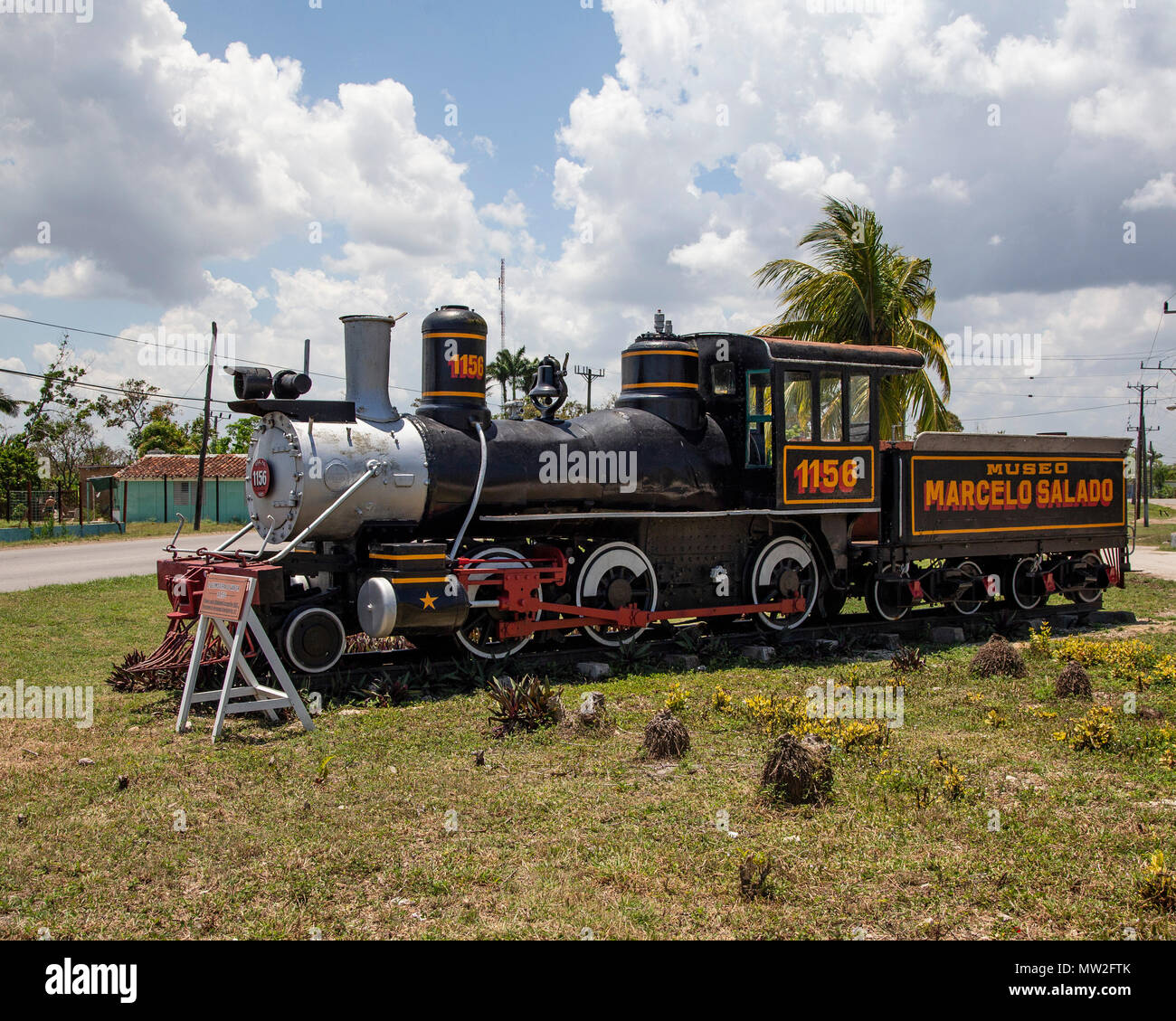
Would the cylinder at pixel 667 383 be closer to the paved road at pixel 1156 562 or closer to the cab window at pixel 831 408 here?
the cab window at pixel 831 408

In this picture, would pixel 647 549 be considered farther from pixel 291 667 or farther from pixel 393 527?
pixel 291 667

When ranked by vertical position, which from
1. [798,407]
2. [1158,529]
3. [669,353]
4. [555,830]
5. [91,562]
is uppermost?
[669,353]

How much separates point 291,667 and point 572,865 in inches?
177

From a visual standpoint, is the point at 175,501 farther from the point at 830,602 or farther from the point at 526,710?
the point at 526,710

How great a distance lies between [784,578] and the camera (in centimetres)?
1165

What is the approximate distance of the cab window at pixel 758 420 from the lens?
11125mm

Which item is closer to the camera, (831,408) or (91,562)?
(831,408)

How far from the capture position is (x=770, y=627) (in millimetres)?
11703

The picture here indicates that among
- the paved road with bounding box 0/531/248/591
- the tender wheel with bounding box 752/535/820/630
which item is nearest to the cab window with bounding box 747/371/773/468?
the tender wheel with bounding box 752/535/820/630

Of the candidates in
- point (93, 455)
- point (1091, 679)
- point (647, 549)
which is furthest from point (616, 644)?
point (93, 455)

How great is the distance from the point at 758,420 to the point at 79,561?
63.0 feet

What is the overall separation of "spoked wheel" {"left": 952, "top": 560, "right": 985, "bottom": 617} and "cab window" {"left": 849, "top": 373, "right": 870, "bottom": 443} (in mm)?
2508

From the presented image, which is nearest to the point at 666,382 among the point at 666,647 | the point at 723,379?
the point at 723,379

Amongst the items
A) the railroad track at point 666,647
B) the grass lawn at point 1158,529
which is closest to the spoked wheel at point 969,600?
the railroad track at point 666,647
